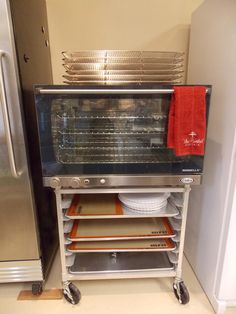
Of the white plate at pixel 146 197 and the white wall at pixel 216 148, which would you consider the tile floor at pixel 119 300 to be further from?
the white plate at pixel 146 197

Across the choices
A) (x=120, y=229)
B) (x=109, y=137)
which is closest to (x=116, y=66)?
(x=109, y=137)

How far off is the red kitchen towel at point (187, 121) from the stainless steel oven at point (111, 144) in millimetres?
37

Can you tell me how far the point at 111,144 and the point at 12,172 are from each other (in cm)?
48

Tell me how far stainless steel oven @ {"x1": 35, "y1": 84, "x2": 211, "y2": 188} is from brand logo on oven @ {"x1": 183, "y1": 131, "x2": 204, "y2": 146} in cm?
8

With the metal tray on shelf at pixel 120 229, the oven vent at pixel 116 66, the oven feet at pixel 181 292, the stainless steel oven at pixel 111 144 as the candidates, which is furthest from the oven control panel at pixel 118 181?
the oven feet at pixel 181 292

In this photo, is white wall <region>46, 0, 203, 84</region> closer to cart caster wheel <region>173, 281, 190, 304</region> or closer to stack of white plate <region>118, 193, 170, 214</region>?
stack of white plate <region>118, 193, 170, 214</region>

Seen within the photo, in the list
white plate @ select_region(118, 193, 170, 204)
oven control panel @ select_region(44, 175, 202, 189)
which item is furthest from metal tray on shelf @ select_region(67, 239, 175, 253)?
oven control panel @ select_region(44, 175, 202, 189)

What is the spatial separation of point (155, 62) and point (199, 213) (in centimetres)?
90

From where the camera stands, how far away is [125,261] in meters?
1.32

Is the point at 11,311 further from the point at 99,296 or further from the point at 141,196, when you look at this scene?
the point at 141,196

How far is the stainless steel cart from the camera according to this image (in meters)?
1.10

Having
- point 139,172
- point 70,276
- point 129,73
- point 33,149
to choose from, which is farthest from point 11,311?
point 129,73

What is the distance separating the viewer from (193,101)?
0.90m

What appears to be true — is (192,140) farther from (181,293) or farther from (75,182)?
(181,293)
